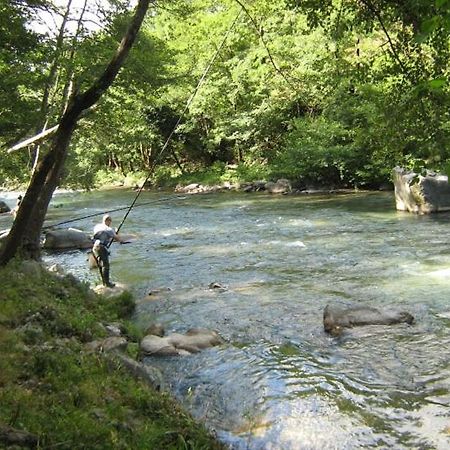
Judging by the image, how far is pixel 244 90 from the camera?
33.5 m

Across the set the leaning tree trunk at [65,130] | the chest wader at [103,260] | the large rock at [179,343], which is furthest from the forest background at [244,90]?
the large rock at [179,343]

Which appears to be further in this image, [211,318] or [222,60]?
[222,60]

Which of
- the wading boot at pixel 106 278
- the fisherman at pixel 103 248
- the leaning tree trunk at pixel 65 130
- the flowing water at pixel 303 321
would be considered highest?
the leaning tree trunk at pixel 65 130

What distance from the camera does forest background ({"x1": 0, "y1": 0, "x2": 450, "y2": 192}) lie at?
4574mm

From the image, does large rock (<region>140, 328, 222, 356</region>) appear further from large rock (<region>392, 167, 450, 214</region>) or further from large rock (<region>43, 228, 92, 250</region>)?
large rock (<region>392, 167, 450, 214</region>)

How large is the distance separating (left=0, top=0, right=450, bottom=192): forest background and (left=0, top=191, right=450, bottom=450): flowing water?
2450 mm

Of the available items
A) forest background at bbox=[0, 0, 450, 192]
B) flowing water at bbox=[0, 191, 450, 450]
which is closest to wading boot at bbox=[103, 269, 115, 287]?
flowing water at bbox=[0, 191, 450, 450]

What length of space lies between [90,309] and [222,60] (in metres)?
28.9

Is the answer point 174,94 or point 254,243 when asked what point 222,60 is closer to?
point 174,94

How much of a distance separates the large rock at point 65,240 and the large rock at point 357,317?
972cm

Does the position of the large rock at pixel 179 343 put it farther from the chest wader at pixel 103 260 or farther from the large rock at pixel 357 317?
the chest wader at pixel 103 260

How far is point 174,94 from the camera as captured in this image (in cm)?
3319

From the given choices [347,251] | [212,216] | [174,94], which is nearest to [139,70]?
[347,251]

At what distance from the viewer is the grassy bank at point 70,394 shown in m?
3.52
